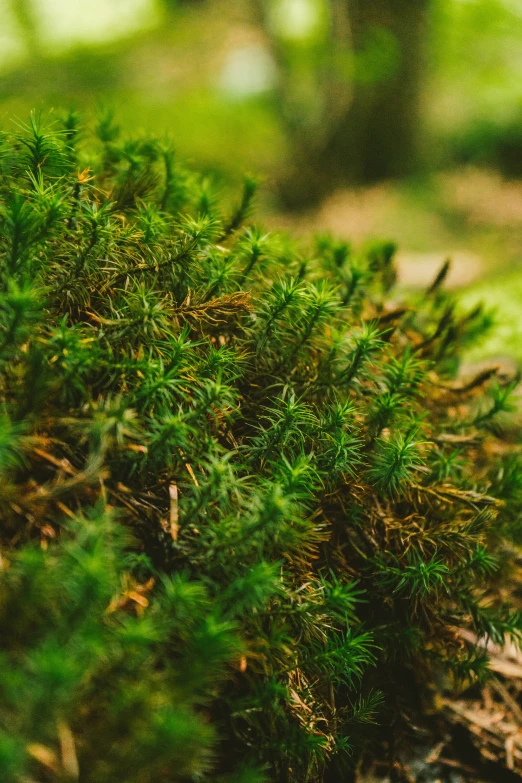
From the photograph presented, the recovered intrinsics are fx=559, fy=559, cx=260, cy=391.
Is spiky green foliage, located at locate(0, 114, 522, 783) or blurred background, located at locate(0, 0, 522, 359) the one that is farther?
blurred background, located at locate(0, 0, 522, 359)

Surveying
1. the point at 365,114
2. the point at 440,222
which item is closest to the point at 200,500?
the point at 440,222

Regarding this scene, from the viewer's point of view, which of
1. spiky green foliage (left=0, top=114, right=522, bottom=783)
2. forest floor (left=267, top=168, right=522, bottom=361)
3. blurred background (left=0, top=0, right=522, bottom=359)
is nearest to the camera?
spiky green foliage (left=0, top=114, right=522, bottom=783)

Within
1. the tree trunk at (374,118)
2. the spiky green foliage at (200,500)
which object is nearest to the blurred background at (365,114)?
the tree trunk at (374,118)

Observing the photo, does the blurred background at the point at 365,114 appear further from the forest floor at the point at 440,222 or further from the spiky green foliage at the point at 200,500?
the spiky green foliage at the point at 200,500

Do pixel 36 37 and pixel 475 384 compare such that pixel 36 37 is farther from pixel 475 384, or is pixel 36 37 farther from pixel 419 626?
pixel 419 626

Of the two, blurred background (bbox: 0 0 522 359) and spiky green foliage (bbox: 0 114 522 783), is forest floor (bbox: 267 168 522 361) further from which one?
spiky green foliage (bbox: 0 114 522 783)

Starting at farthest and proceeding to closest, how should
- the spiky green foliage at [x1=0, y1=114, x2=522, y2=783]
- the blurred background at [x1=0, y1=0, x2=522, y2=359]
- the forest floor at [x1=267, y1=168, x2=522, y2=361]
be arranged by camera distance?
the blurred background at [x1=0, y1=0, x2=522, y2=359] < the forest floor at [x1=267, y1=168, x2=522, y2=361] < the spiky green foliage at [x1=0, y1=114, x2=522, y2=783]

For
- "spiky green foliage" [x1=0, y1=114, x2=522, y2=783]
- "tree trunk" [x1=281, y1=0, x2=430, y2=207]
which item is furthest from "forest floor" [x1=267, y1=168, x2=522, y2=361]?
"spiky green foliage" [x1=0, y1=114, x2=522, y2=783]
